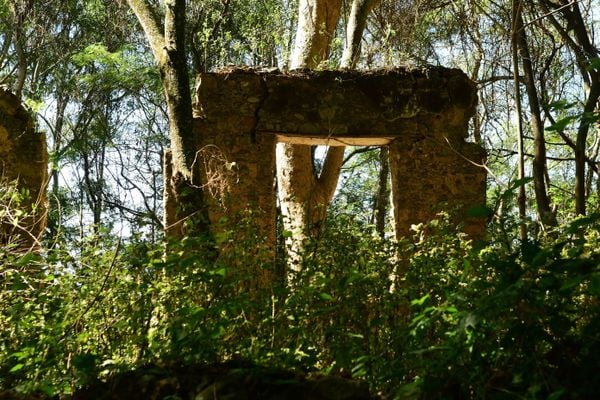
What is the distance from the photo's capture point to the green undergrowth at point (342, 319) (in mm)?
2578

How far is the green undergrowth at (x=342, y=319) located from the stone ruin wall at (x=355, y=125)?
3247 mm

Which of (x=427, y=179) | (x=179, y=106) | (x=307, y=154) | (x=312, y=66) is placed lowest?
(x=427, y=179)

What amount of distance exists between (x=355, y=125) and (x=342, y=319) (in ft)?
14.9

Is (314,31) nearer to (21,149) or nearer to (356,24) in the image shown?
(356,24)

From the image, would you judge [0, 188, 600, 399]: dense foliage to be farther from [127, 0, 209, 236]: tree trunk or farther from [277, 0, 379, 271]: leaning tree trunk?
[277, 0, 379, 271]: leaning tree trunk

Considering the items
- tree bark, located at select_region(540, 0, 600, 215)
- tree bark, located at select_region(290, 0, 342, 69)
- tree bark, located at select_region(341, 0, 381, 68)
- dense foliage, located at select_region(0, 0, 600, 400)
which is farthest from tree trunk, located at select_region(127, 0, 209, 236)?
tree bark, located at select_region(341, 0, 381, 68)

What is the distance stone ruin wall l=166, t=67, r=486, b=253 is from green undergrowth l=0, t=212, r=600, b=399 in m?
3.25

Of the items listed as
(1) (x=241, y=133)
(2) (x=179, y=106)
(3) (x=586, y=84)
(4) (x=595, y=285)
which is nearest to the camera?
(4) (x=595, y=285)

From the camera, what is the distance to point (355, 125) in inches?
321

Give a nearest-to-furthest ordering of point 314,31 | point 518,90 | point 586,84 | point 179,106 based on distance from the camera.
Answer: point 179,106 < point 518,90 < point 586,84 < point 314,31

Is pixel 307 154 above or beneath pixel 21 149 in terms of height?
above

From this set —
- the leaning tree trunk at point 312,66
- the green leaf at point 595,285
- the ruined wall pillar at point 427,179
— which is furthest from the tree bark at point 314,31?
the green leaf at point 595,285

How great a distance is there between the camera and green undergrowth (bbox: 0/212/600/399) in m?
2.58

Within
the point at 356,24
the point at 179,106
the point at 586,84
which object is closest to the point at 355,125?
the point at 179,106
